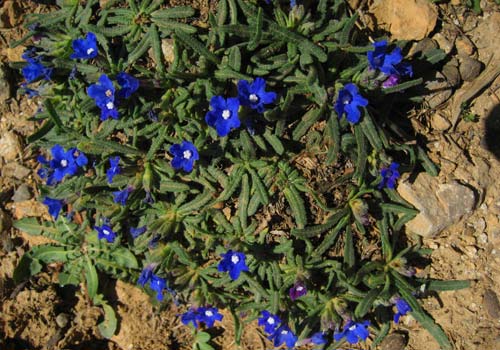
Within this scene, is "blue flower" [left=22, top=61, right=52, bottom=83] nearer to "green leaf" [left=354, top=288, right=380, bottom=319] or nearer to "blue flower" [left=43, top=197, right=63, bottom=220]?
"blue flower" [left=43, top=197, right=63, bottom=220]

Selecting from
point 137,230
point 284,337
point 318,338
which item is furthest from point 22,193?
point 318,338

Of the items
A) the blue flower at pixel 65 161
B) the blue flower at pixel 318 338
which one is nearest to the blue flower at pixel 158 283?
the blue flower at pixel 65 161

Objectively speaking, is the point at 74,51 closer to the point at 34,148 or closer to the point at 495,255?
the point at 34,148

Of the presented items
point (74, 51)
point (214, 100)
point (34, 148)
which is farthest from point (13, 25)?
point (214, 100)

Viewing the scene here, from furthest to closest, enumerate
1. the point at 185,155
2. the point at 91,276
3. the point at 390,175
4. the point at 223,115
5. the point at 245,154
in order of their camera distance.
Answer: the point at 91,276, the point at 390,175, the point at 245,154, the point at 185,155, the point at 223,115

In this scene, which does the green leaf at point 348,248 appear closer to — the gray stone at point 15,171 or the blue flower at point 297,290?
the blue flower at point 297,290

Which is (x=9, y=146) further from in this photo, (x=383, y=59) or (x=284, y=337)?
(x=383, y=59)
